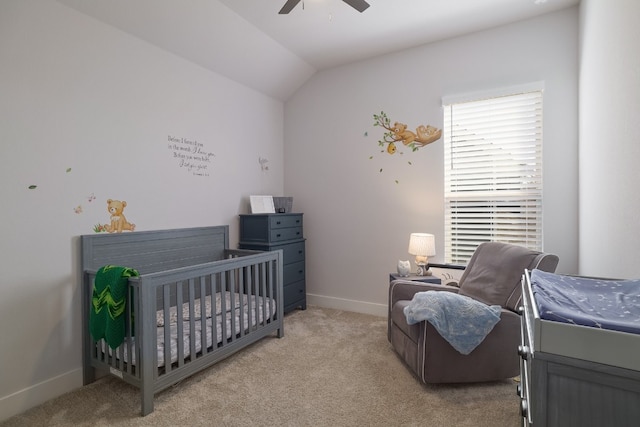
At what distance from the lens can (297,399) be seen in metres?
1.90

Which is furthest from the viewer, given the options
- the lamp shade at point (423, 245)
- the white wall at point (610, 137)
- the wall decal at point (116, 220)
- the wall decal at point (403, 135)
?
the wall decal at point (403, 135)

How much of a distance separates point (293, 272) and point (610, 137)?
2.74 m

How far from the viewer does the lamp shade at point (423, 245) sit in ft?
9.40

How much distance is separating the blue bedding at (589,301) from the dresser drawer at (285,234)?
2.36 metres

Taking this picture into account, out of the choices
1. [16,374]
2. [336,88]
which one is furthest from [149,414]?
[336,88]

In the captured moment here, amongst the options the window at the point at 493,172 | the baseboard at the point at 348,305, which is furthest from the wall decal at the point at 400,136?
the baseboard at the point at 348,305

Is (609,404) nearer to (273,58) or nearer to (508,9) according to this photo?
(508,9)

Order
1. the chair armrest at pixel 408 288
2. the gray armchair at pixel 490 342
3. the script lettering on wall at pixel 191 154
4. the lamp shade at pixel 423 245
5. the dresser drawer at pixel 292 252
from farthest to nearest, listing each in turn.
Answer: the dresser drawer at pixel 292 252
the lamp shade at pixel 423 245
the script lettering on wall at pixel 191 154
the chair armrest at pixel 408 288
the gray armchair at pixel 490 342

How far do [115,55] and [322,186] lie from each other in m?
A: 2.20

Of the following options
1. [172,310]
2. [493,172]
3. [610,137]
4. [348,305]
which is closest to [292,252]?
[348,305]

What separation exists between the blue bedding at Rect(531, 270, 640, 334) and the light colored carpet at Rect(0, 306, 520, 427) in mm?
969

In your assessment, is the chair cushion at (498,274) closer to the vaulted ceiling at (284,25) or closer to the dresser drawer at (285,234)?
the dresser drawer at (285,234)

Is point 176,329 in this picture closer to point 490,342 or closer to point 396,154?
point 490,342

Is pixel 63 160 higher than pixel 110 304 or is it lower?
higher
